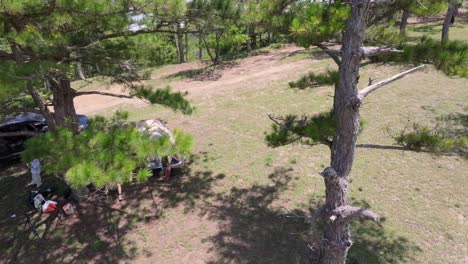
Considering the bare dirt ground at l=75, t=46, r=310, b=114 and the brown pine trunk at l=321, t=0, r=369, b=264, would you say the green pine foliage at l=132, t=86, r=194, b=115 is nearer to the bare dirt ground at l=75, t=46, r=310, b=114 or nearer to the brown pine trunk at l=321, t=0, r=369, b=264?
the brown pine trunk at l=321, t=0, r=369, b=264

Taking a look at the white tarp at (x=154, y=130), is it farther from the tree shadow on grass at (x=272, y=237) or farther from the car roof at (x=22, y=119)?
the car roof at (x=22, y=119)

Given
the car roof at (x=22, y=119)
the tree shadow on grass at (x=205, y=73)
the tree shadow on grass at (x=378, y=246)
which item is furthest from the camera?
the tree shadow on grass at (x=205, y=73)

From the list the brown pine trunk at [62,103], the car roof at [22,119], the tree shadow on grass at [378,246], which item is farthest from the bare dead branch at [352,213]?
the car roof at [22,119]

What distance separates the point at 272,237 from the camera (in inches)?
217

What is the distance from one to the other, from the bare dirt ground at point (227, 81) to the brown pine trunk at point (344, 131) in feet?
34.5

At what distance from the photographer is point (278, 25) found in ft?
13.2

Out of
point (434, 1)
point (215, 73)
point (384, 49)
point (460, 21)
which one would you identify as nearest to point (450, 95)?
point (434, 1)

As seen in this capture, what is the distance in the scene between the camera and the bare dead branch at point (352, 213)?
3.34 metres

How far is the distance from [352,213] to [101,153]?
292cm

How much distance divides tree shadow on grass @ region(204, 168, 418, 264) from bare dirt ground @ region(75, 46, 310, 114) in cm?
815

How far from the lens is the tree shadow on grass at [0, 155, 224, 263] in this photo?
17.7 feet

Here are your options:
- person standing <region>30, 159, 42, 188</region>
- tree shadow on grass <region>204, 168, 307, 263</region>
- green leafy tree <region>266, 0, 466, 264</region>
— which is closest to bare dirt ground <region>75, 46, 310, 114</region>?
person standing <region>30, 159, 42, 188</region>

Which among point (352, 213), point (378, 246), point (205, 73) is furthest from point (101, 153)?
point (205, 73)

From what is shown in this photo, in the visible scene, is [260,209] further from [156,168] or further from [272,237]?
[156,168]
